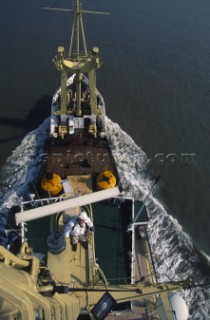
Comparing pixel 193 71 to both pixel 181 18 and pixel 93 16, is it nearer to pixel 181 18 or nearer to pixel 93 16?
pixel 181 18

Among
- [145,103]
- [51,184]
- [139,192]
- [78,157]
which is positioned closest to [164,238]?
[139,192]

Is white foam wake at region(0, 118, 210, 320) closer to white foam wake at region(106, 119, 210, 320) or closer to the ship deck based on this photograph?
white foam wake at region(106, 119, 210, 320)

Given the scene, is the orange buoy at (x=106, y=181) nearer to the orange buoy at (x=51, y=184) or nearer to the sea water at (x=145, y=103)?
the orange buoy at (x=51, y=184)

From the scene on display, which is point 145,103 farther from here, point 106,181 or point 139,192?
point 106,181

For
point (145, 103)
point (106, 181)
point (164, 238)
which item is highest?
point (145, 103)

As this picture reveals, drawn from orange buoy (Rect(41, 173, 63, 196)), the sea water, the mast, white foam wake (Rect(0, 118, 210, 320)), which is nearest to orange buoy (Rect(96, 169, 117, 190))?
orange buoy (Rect(41, 173, 63, 196))

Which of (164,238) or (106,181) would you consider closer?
(106,181)
